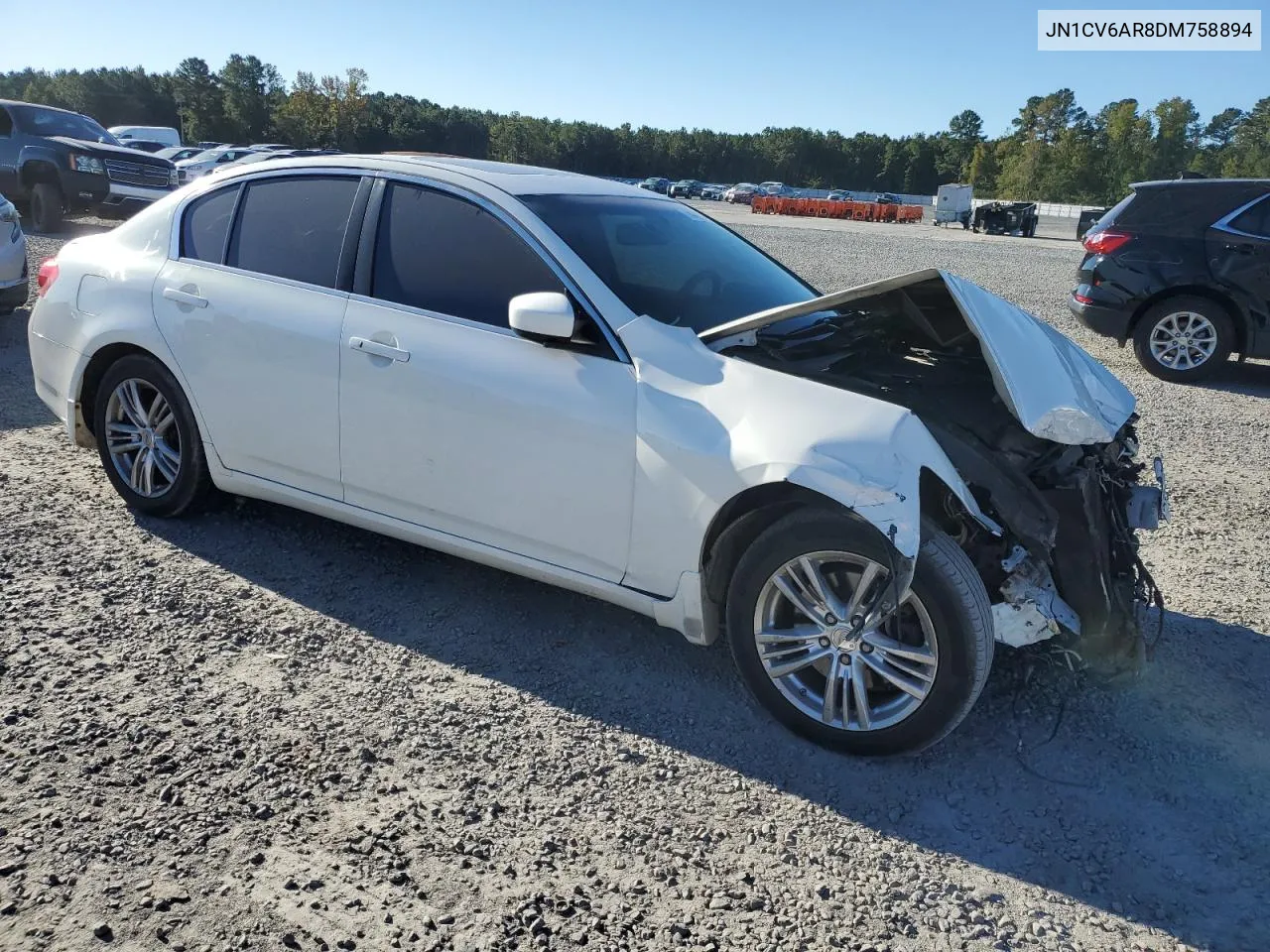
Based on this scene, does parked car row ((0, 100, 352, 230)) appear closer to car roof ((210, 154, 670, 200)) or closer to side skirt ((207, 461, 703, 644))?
car roof ((210, 154, 670, 200))

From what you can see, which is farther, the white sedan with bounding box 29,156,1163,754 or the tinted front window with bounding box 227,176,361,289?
the tinted front window with bounding box 227,176,361,289

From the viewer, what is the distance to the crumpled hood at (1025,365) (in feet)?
9.79

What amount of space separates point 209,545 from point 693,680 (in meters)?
2.40

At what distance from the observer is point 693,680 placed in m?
3.50

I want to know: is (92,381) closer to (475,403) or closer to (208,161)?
(475,403)

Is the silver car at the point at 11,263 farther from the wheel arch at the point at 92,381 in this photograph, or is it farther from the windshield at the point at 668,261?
the windshield at the point at 668,261

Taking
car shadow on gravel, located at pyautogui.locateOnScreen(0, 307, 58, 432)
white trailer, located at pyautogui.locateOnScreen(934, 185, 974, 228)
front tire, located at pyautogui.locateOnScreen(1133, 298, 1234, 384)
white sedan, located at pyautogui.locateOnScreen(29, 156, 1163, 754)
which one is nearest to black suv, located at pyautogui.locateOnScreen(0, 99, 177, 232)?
car shadow on gravel, located at pyautogui.locateOnScreen(0, 307, 58, 432)

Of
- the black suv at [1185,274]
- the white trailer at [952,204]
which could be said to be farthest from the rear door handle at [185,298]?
the white trailer at [952,204]

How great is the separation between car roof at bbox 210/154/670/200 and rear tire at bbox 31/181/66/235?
1345cm

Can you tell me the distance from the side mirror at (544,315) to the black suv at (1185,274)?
7461mm

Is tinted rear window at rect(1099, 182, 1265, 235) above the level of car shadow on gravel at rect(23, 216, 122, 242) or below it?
above

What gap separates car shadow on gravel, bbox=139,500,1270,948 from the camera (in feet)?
8.66

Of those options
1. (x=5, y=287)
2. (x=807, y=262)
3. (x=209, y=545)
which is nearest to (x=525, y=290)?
(x=209, y=545)

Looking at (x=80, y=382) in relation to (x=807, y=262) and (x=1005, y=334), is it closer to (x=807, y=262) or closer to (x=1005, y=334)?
(x=1005, y=334)
